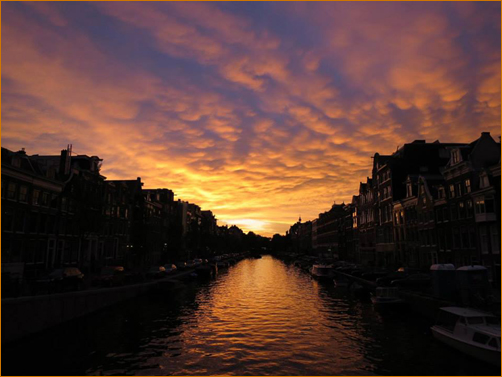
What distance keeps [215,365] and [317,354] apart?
7.06 metres

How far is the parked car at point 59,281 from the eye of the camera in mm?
A: 32594

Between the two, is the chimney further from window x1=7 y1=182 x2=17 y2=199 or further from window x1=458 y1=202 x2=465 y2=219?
window x1=458 y1=202 x2=465 y2=219

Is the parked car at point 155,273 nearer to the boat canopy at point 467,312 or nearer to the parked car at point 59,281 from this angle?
the parked car at point 59,281

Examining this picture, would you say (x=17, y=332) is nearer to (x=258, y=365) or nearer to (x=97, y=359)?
(x=97, y=359)

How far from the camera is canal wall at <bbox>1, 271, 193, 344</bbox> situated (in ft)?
81.8

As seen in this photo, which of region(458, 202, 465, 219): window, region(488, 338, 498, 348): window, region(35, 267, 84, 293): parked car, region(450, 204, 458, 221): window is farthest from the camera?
region(450, 204, 458, 221): window

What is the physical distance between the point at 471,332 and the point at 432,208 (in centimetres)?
4332

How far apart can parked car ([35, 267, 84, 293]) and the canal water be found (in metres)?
4.02

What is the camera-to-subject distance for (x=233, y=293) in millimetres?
55531

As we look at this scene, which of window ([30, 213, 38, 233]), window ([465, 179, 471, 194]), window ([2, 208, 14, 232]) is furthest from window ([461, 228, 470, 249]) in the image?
window ([2, 208, 14, 232])

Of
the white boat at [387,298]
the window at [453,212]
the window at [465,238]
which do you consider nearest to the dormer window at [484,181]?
the window at [453,212]

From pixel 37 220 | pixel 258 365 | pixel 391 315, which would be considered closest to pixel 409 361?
pixel 258 365

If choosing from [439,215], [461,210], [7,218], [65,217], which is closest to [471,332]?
[461,210]

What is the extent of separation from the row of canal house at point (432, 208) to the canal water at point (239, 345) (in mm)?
20970
